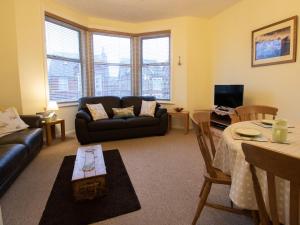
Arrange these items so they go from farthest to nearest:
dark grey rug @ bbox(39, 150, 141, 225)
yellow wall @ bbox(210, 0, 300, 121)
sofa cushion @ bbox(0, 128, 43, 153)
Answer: yellow wall @ bbox(210, 0, 300, 121) → sofa cushion @ bbox(0, 128, 43, 153) → dark grey rug @ bbox(39, 150, 141, 225)

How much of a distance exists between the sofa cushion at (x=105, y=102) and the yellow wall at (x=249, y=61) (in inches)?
97.4

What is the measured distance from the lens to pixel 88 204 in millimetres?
1964

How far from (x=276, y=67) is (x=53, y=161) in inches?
150

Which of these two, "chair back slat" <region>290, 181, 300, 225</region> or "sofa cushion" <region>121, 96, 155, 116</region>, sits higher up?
"sofa cushion" <region>121, 96, 155, 116</region>

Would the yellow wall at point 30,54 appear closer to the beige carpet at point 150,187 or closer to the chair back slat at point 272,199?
the beige carpet at point 150,187

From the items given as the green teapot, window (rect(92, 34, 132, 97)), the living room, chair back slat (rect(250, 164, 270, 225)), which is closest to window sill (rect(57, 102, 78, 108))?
the living room

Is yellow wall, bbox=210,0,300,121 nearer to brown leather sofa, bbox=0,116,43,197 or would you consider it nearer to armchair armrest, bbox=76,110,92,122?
armchair armrest, bbox=76,110,92,122

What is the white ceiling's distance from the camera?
13.3 ft

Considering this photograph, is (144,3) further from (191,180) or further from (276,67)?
(191,180)

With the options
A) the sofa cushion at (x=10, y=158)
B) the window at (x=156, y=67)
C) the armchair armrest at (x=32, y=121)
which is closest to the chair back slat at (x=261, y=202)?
the sofa cushion at (x=10, y=158)

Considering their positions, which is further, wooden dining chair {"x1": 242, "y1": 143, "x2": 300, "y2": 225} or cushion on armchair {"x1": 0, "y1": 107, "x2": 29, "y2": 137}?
cushion on armchair {"x1": 0, "y1": 107, "x2": 29, "y2": 137}

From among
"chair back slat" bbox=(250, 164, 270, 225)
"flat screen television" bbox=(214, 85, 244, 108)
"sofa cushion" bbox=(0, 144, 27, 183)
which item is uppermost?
"flat screen television" bbox=(214, 85, 244, 108)

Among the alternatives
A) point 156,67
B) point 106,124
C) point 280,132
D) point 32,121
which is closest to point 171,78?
point 156,67

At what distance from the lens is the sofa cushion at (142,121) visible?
4.15 meters
